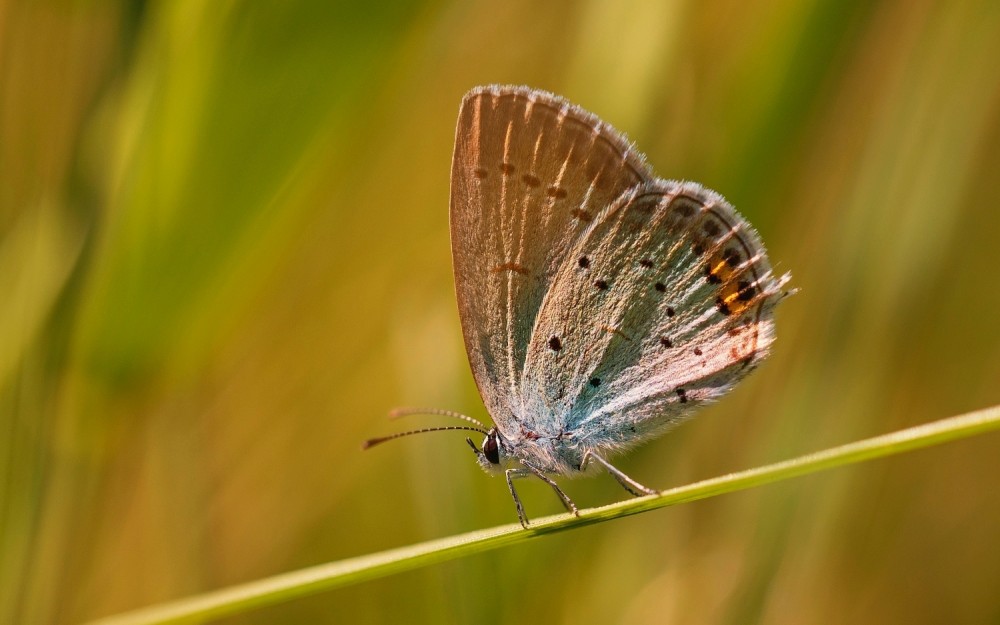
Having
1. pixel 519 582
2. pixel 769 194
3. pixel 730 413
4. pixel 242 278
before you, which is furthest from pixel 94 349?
pixel 730 413

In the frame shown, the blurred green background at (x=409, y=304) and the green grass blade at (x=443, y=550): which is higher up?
the blurred green background at (x=409, y=304)

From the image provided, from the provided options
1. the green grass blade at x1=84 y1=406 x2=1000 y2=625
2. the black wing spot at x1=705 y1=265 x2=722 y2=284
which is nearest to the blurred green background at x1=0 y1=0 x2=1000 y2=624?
the black wing spot at x1=705 y1=265 x2=722 y2=284

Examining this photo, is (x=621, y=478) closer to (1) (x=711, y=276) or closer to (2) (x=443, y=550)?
(1) (x=711, y=276)

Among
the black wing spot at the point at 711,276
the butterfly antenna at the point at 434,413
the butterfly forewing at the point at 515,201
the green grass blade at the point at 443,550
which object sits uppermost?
the butterfly forewing at the point at 515,201

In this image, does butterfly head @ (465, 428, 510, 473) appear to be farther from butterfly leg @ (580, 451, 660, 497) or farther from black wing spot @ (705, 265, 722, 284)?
black wing spot @ (705, 265, 722, 284)

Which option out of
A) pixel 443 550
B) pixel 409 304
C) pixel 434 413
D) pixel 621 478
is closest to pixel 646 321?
pixel 621 478

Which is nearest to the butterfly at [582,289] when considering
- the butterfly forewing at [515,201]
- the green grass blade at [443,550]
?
the butterfly forewing at [515,201]

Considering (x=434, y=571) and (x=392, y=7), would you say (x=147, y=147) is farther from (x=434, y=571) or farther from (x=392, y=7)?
(x=434, y=571)

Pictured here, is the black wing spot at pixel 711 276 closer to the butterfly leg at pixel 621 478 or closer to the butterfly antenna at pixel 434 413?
the butterfly leg at pixel 621 478
